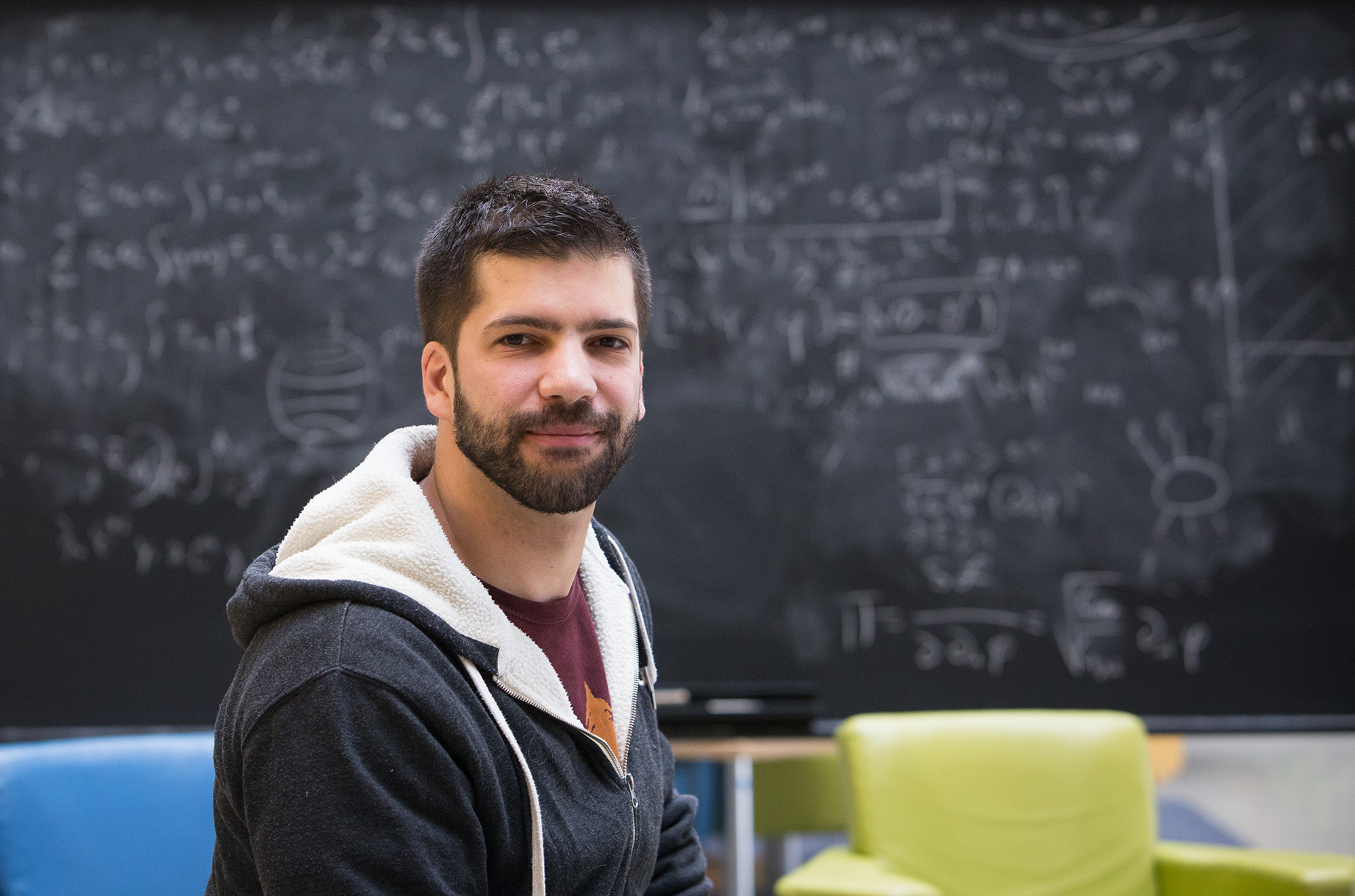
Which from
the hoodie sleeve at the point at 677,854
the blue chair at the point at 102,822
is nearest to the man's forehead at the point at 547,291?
the hoodie sleeve at the point at 677,854

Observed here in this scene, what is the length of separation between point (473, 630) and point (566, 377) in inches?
10.8

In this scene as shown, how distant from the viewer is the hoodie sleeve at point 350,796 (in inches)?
36.4

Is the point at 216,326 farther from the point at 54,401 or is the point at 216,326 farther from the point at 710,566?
the point at 710,566

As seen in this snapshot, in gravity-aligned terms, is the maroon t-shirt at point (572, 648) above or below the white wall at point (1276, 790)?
above

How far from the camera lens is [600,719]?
1266mm

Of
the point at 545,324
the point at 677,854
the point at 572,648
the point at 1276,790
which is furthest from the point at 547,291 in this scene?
the point at 1276,790

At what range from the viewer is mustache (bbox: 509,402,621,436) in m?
1.15

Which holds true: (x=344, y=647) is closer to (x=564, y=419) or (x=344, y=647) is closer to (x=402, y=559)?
(x=402, y=559)

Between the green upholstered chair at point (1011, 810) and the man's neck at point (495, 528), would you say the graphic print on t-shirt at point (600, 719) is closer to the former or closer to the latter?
the man's neck at point (495, 528)

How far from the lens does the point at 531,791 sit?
1.07 metres

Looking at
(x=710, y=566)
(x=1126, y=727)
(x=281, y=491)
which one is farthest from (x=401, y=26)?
(x=1126, y=727)

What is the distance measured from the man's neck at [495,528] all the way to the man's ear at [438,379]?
24 millimetres

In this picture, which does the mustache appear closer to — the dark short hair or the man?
the man

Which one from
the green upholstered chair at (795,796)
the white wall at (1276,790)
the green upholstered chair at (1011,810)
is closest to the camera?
the green upholstered chair at (1011,810)
